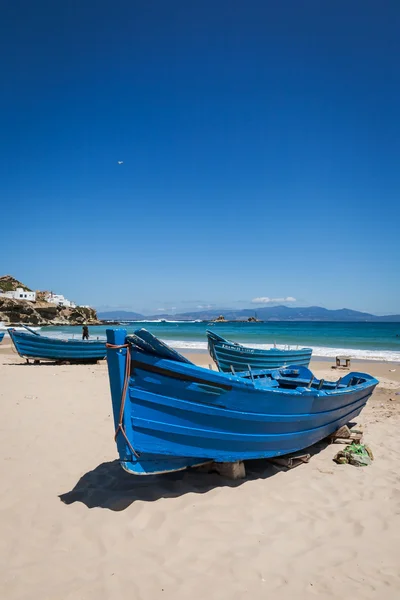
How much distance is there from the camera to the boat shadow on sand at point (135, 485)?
459 cm

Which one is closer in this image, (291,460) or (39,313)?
(291,460)

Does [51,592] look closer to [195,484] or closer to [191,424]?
[191,424]

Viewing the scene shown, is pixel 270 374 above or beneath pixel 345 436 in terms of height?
above

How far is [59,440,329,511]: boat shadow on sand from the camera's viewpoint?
4.59m

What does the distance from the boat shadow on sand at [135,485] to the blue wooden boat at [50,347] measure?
40.7 ft

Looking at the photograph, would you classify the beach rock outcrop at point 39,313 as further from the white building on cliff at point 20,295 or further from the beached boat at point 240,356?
the beached boat at point 240,356

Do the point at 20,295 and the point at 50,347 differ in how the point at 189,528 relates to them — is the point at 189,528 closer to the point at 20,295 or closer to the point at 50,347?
the point at 50,347

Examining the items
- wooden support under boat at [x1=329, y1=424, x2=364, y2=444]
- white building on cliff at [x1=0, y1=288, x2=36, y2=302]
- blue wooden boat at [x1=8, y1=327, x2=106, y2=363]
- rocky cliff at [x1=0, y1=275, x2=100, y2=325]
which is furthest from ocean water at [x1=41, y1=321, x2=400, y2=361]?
white building on cliff at [x1=0, y1=288, x2=36, y2=302]

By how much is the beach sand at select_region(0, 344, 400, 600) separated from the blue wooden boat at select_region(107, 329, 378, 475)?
57 cm

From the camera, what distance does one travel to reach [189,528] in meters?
4.01

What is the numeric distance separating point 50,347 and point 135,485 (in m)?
13.5

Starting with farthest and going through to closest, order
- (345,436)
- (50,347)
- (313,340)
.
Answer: (313,340) < (50,347) < (345,436)

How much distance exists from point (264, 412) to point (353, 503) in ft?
4.95

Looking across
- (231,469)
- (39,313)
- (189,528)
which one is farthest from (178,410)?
(39,313)
